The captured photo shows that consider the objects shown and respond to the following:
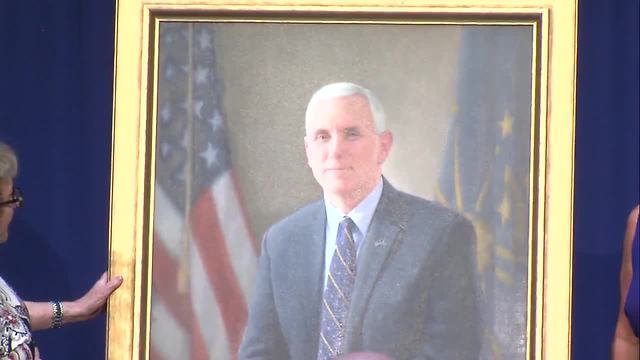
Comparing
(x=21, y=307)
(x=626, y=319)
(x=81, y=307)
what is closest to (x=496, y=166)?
(x=626, y=319)

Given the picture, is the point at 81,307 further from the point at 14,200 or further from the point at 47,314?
the point at 14,200

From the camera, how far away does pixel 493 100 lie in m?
3.17

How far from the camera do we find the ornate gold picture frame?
3154 millimetres

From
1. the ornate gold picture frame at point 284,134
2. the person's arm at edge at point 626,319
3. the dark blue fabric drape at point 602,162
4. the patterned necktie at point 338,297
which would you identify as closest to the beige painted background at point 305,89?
the ornate gold picture frame at point 284,134

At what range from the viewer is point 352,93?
3219 millimetres

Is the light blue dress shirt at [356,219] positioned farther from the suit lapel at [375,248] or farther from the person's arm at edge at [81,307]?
the person's arm at edge at [81,307]

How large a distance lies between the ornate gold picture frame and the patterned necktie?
17 cm

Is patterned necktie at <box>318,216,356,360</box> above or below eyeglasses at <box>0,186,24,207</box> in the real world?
below

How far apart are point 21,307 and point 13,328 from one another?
0.26 ft

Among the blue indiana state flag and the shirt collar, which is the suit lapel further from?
the blue indiana state flag

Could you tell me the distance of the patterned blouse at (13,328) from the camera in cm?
300

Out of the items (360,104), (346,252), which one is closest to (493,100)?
(360,104)

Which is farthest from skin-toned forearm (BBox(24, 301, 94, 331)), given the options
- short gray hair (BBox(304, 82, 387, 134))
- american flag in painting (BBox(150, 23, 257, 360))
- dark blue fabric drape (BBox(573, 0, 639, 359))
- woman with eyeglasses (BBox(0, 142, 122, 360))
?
dark blue fabric drape (BBox(573, 0, 639, 359))

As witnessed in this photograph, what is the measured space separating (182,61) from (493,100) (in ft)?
2.81
